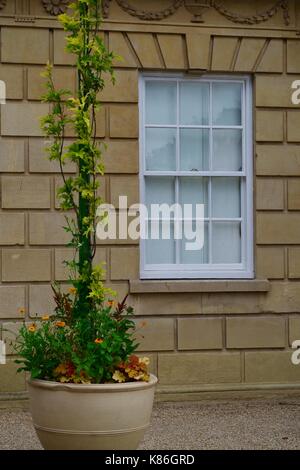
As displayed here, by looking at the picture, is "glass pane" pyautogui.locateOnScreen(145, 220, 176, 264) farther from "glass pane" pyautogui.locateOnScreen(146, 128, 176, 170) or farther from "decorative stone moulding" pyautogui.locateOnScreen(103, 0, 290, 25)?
"decorative stone moulding" pyautogui.locateOnScreen(103, 0, 290, 25)

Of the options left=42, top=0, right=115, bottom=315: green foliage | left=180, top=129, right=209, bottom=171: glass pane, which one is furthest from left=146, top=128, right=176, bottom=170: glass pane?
left=42, top=0, right=115, bottom=315: green foliage

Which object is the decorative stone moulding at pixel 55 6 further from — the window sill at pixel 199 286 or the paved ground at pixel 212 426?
the paved ground at pixel 212 426

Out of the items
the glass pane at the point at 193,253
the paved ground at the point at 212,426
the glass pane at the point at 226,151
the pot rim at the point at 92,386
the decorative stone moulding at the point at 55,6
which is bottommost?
the paved ground at the point at 212,426

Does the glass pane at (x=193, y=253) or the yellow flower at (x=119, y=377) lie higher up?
the glass pane at (x=193, y=253)

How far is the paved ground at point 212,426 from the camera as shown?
8500 millimetres

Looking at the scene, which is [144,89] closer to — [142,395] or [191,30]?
[191,30]

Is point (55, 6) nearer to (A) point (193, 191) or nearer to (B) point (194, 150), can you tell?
(B) point (194, 150)

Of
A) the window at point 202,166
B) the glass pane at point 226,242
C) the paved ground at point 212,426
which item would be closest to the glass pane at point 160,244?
the window at point 202,166

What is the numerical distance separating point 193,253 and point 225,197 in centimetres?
74

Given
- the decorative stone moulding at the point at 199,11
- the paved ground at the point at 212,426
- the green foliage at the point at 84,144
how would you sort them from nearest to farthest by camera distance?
the green foliage at the point at 84,144
the paved ground at the point at 212,426
the decorative stone moulding at the point at 199,11

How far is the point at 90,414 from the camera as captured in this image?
256 inches

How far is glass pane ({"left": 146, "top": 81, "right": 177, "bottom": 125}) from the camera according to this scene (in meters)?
10.8

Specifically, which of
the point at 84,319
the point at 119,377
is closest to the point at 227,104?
the point at 84,319
